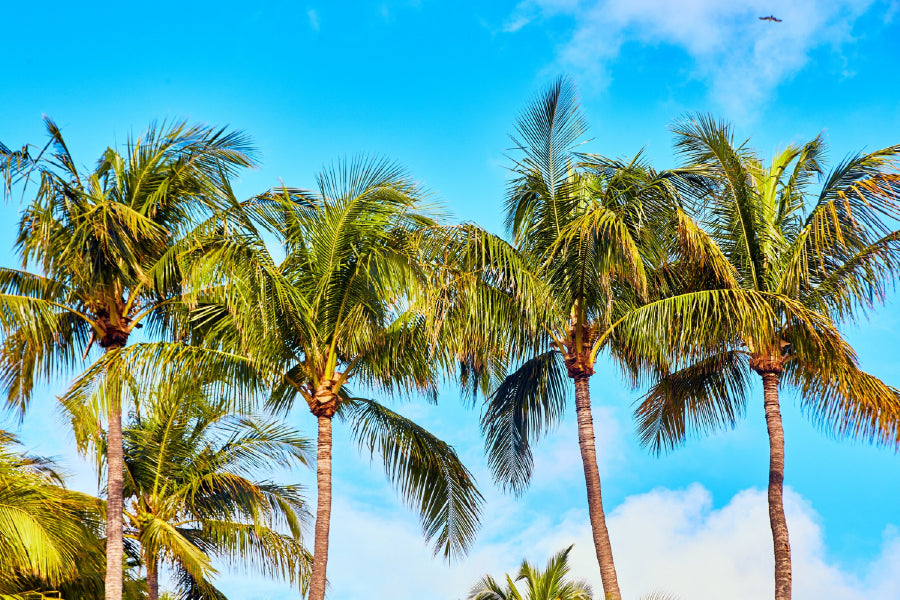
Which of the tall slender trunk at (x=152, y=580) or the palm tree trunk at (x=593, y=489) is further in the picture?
the tall slender trunk at (x=152, y=580)

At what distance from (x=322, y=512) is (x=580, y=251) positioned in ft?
19.3

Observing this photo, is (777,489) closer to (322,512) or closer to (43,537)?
(322,512)

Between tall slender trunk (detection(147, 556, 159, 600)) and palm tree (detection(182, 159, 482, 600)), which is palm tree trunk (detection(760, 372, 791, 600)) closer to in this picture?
palm tree (detection(182, 159, 482, 600))

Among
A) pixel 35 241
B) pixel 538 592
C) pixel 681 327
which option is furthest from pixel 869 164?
pixel 35 241

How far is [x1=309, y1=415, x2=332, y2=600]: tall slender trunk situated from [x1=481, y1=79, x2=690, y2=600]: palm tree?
3.36 metres

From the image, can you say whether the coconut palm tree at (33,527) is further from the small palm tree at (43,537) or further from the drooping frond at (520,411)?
the drooping frond at (520,411)

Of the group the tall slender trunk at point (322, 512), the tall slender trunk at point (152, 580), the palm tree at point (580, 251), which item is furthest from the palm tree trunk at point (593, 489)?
the tall slender trunk at point (152, 580)

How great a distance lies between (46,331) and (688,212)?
1074 centimetres

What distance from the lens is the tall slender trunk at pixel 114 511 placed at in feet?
49.8

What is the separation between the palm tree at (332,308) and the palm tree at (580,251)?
1.66 m

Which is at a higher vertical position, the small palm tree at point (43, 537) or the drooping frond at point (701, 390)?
the drooping frond at point (701, 390)

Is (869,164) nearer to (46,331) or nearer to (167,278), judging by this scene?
(167,278)

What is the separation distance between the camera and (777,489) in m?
15.8

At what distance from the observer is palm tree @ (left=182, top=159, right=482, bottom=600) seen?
1546 centimetres
